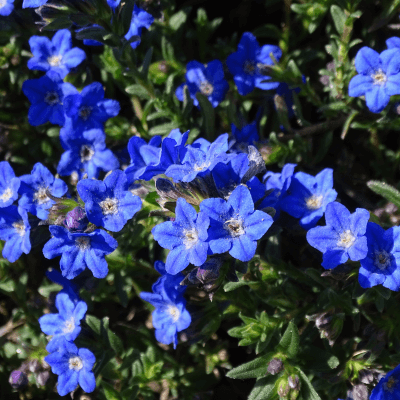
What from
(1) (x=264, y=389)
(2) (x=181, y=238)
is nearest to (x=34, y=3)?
(2) (x=181, y=238)

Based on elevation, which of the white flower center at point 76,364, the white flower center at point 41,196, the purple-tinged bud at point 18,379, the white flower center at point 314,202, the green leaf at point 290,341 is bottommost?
the purple-tinged bud at point 18,379

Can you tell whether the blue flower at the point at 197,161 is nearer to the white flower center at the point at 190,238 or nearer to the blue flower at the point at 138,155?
the white flower center at the point at 190,238

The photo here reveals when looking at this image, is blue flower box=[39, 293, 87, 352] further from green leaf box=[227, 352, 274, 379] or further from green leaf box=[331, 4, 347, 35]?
green leaf box=[331, 4, 347, 35]

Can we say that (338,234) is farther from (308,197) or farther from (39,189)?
(39,189)

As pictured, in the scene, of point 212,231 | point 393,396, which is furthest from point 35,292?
point 393,396

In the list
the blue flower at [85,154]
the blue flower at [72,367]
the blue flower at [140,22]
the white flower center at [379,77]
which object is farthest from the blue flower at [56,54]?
the white flower center at [379,77]
